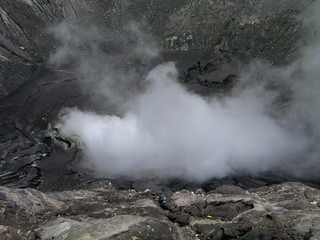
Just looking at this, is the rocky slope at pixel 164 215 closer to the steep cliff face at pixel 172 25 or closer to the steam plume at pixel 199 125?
the steam plume at pixel 199 125

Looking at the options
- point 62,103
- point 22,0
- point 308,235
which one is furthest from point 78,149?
point 22,0

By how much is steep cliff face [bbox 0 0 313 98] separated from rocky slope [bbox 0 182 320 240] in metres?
11.4

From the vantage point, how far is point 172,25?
25719mm

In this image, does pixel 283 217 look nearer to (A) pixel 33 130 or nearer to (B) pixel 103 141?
(B) pixel 103 141

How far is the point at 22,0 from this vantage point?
2400 cm

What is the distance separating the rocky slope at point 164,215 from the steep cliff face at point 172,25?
37.4 feet

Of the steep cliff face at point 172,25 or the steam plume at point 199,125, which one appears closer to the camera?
the steam plume at point 199,125

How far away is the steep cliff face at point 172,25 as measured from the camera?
21891 mm

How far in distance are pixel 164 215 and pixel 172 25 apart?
18595 mm

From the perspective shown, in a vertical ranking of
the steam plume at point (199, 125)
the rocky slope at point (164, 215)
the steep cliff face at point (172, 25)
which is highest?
the steep cliff face at point (172, 25)

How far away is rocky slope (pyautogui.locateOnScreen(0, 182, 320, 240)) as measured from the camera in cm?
782

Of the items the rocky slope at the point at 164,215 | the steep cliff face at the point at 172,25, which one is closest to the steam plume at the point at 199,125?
the steep cliff face at the point at 172,25

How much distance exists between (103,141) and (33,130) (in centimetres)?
341

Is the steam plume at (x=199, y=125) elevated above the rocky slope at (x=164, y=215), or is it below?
above
